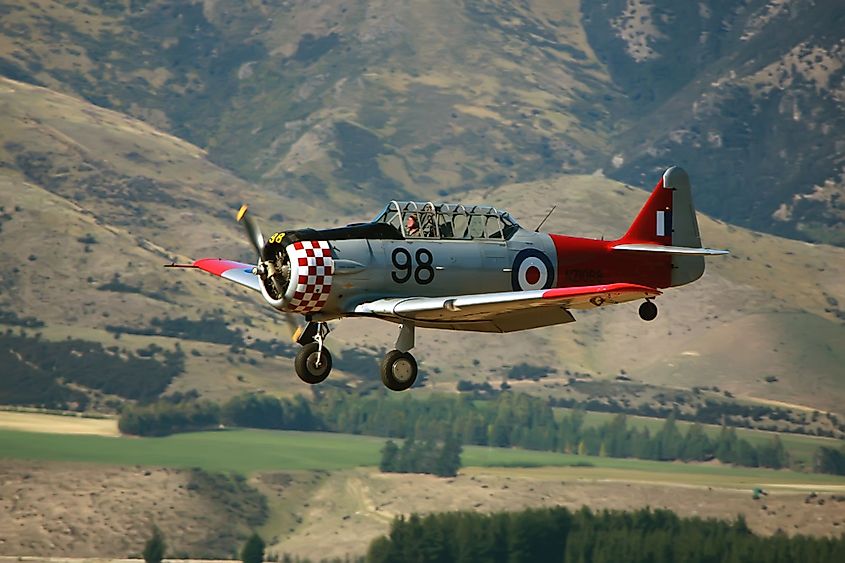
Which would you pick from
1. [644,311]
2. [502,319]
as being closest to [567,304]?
[502,319]

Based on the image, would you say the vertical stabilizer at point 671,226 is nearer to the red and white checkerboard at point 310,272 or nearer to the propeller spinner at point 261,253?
the propeller spinner at point 261,253

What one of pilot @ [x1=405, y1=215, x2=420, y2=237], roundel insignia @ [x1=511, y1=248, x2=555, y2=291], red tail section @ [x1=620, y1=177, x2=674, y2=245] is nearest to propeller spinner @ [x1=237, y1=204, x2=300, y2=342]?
pilot @ [x1=405, y1=215, x2=420, y2=237]

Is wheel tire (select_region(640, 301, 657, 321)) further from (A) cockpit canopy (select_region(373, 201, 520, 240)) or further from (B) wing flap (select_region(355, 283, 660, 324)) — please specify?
(B) wing flap (select_region(355, 283, 660, 324))

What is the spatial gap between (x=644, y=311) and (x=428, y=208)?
702 cm

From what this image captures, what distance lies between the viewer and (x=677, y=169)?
4869cm

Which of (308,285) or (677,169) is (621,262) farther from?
(308,285)

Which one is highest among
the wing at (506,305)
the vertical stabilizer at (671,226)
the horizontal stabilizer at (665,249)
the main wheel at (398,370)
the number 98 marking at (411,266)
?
the vertical stabilizer at (671,226)

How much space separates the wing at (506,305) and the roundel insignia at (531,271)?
149 centimetres

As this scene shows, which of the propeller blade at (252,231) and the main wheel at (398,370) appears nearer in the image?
the main wheel at (398,370)

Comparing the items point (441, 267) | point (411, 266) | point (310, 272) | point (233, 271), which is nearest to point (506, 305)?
point (441, 267)

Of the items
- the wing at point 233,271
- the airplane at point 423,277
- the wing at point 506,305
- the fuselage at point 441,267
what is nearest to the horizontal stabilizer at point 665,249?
the airplane at point 423,277

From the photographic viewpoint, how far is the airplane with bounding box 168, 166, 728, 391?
3978 cm

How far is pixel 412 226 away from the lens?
41.7 metres

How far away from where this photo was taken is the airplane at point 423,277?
3978 cm
